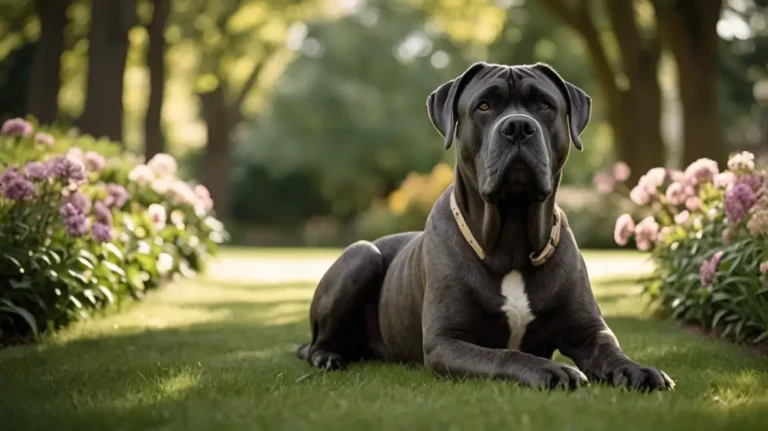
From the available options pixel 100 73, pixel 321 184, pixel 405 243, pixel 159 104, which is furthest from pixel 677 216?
pixel 321 184

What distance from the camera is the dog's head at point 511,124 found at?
416 centimetres

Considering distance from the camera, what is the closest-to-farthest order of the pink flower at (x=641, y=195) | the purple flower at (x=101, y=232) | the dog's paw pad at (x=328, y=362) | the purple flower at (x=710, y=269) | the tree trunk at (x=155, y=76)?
the dog's paw pad at (x=328, y=362), the purple flower at (x=710, y=269), the purple flower at (x=101, y=232), the pink flower at (x=641, y=195), the tree trunk at (x=155, y=76)

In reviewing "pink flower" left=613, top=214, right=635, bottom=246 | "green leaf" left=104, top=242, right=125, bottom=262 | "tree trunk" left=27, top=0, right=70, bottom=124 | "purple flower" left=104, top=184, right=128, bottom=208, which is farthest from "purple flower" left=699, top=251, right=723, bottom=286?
"tree trunk" left=27, top=0, right=70, bottom=124

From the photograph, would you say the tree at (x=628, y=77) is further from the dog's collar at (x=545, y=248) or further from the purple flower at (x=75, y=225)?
the dog's collar at (x=545, y=248)

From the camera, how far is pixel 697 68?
51.9ft

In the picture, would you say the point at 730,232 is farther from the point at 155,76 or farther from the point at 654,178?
the point at 155,76

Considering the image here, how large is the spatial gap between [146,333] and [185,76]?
25.0 m

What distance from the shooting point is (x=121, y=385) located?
4164mm

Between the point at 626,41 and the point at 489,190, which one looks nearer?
the point at 489,190

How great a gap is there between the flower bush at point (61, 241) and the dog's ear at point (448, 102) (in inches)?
115

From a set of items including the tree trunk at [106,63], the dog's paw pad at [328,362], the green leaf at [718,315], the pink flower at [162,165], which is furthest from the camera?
the tree trunk at [106,63]

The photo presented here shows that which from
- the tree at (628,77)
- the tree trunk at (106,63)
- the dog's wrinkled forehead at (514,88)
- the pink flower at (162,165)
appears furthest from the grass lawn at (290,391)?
the tree at (628,77)

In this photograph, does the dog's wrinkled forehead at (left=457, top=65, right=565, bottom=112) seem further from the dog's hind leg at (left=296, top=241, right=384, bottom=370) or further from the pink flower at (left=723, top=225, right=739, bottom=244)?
the pink flower at (left=723, top=225, right=739, bottom=244)

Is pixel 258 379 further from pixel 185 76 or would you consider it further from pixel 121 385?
pixel 185 76
